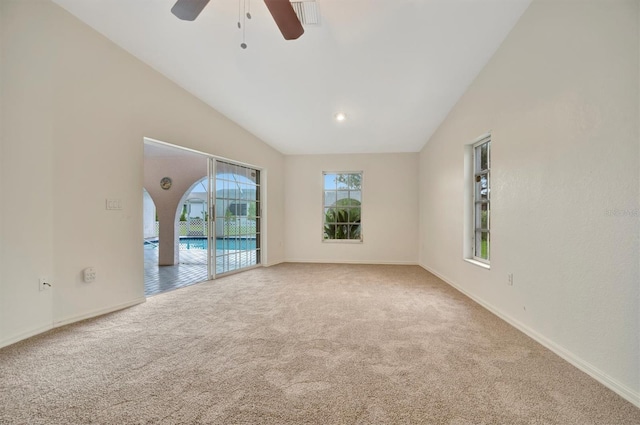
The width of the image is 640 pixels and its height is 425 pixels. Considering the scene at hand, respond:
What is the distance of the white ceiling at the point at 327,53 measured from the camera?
2.29 meters

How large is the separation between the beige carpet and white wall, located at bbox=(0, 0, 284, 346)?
0.34m

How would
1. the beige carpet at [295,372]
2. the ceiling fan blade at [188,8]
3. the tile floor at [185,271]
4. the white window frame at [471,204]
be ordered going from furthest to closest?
the tile floor at [185,271] < the white window frame at [471,204] < the ceiling fan blade at [188,8] < the beige carpet at [295,372]

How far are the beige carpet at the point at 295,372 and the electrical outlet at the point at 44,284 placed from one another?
0.39 meters

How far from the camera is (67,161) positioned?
92.0 inches

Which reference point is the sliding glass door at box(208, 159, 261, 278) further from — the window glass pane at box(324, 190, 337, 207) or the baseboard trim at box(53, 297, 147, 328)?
the window glass pane at box(324, 190, 337, 207)

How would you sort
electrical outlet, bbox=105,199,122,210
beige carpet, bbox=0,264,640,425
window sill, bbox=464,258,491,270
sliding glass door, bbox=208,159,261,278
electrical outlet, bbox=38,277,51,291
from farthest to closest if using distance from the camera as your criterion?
A: 1. sliding glass door, bbox=208,159,261,278
2. window sill, bbox=464,258,491,270
3. electrical outlet, bbox=105,199,122,210
4. electrical outlet, bbox=38,277,51,291
5. beige carpet, bbox=0,264,640,425

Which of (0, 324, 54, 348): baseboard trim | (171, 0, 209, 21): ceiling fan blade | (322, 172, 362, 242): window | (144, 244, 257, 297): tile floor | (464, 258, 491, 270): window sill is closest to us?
(171, 0, 209, 21): ceiling fan blade

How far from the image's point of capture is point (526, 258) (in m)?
2.25

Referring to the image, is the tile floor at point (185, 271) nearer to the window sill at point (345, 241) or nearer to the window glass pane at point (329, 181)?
the window sill at point (345, 241)

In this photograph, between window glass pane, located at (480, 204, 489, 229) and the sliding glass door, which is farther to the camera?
the sliding glass door

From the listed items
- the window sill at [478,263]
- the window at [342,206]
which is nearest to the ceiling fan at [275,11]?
the window sill at [478,263]

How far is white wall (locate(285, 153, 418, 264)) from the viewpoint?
553cm

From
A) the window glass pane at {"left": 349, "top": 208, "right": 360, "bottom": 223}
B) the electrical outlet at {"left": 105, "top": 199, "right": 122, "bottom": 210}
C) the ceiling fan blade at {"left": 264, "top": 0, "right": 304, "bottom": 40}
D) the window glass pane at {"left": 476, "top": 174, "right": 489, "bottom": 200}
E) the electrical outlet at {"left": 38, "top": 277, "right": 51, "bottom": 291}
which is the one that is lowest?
the electrical outlet at {"left": 38, "top": 277, "right": 51, "bottom": 291}

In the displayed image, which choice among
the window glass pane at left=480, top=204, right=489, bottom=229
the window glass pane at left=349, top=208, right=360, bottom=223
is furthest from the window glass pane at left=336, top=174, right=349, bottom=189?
the window glass pane at left=480, top=204, right=489, bottom=229
